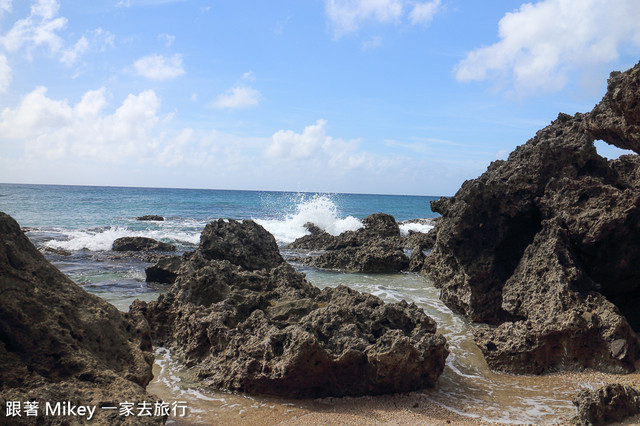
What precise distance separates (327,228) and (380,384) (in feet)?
70.4

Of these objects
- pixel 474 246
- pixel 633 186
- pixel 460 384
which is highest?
pixel 633 186

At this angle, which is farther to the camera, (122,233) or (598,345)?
(122,233)

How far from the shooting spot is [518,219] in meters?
6.98

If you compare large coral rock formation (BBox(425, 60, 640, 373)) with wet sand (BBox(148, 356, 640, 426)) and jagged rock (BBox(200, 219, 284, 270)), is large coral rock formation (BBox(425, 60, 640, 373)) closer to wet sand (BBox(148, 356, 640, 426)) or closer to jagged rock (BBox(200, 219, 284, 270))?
wet sand (BBox(148, 356, 640, 426))

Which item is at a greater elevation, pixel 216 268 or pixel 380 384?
pixel 216 268

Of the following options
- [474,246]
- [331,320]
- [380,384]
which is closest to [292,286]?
[331,320]

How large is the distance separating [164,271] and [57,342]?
7628 mm

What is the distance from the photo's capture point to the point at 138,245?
55.2 ft

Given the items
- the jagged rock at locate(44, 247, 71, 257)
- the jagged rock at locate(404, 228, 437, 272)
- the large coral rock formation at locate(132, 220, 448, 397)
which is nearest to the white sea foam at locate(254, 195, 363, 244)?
the jagged rock at locate(404, 228, 437, 272)

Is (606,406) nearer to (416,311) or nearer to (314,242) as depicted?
(416,311)

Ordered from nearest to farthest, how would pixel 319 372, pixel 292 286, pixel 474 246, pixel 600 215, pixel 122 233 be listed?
pixel 319 372 < pixel 600 215 < pixel 292 286 < pixel 474 246 < pixel 122 233

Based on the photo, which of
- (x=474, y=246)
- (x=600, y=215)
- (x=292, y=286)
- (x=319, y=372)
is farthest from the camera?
(x=474, y=246)

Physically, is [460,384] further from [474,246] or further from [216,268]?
[216,268]

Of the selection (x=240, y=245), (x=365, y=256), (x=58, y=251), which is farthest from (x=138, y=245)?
(x=240, y=245)
